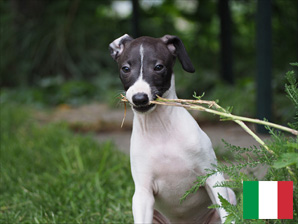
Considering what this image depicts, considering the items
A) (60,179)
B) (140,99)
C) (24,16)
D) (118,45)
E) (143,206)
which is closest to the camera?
(140,99)

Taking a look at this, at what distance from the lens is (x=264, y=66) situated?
5.04 meters

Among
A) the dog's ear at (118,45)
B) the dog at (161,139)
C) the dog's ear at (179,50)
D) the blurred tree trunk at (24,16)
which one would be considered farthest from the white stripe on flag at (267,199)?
the blurred tree trunk at (24,16)

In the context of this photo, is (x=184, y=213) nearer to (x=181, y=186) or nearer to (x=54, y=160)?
(x=181, y=186)

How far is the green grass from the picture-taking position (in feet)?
10.7

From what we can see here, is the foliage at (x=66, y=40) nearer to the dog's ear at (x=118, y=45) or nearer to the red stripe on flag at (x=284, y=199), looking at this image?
the dog's ear at (x=118, y=45)

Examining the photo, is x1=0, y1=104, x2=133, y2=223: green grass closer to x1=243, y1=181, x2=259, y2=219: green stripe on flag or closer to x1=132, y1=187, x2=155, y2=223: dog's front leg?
x1=132, y1=187, x2=155, y2=223: dog's front leg

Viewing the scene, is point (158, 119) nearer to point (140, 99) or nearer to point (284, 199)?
point (140, 99)

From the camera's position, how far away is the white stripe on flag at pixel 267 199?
1.63 metres

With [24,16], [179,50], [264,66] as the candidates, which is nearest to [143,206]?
[179,50]

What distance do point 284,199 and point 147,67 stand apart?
3.05 ft

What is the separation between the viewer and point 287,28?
683 cm

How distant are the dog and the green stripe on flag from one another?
2.07ft

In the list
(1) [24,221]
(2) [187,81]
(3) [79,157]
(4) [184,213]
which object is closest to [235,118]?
(4) [184,213]

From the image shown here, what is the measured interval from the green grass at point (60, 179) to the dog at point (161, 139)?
77 centimetres
